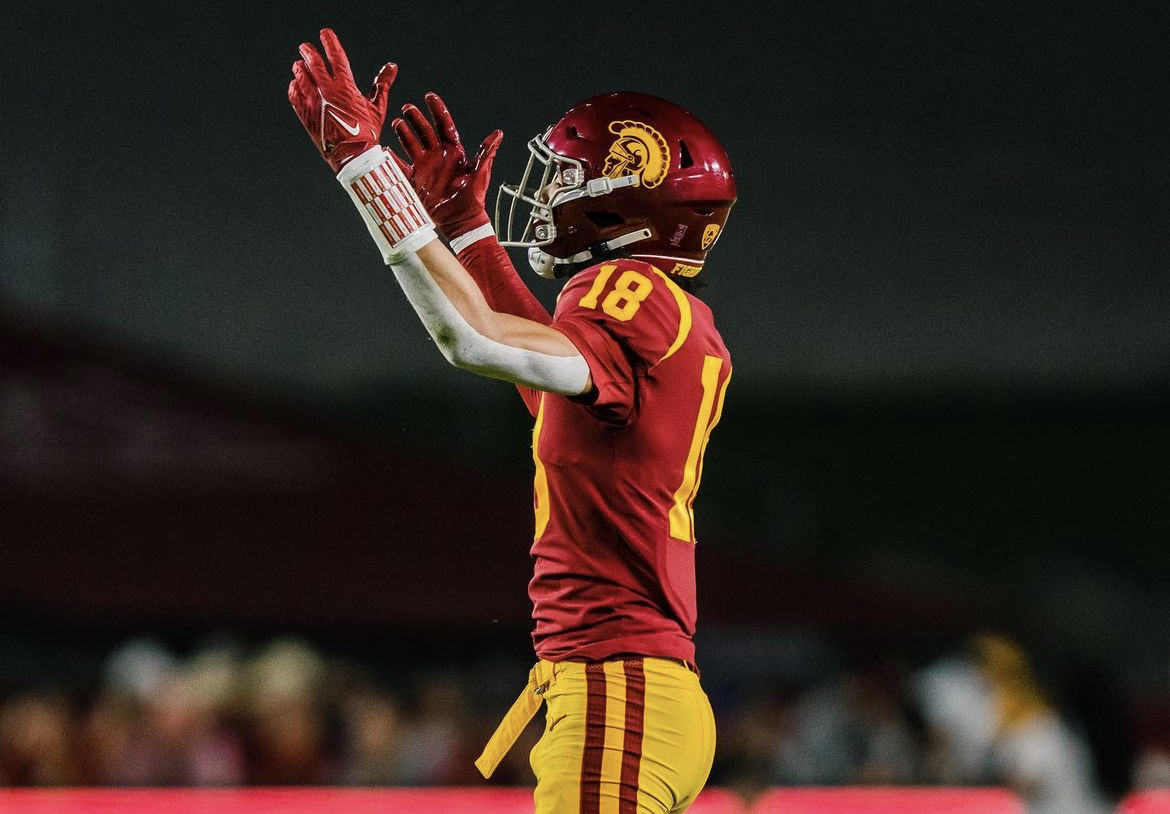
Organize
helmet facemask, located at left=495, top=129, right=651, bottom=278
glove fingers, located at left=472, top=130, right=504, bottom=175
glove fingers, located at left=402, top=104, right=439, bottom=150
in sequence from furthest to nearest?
glove fingers, located at left=472, top=130, right=504, bottom=175 → glove fingers, located at left=402, top=104, right=439, bottom=150 → helmet facemask, located at left=495, top=129, right=651, bottom=278

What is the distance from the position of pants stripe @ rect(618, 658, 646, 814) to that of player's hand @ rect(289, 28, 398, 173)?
106 centimetres

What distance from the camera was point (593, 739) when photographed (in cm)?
294

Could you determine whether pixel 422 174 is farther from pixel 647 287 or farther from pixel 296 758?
pixel 296 758

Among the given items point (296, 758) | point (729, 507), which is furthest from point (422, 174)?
point (729, 507)

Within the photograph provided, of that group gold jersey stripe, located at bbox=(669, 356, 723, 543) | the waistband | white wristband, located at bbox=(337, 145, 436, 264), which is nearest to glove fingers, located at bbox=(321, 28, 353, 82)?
white wristband, located at bbox=(337, 145, 436, 264)

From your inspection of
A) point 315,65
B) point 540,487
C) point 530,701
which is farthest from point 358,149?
point 530,701

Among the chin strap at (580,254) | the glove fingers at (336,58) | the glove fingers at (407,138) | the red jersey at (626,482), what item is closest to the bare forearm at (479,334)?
the red jersey at (626,482)

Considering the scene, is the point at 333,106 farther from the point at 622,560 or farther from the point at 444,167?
the point at 622,560

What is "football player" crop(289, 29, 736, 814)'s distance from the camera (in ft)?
9.27

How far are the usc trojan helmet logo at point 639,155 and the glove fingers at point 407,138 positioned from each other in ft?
1.49

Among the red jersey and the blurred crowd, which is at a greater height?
the red jersey

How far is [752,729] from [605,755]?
6.78m

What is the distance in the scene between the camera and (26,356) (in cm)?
1191

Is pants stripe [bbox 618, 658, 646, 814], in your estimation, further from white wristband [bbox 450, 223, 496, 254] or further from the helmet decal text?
white wristband [bbox 450, 223, 496, 254]
